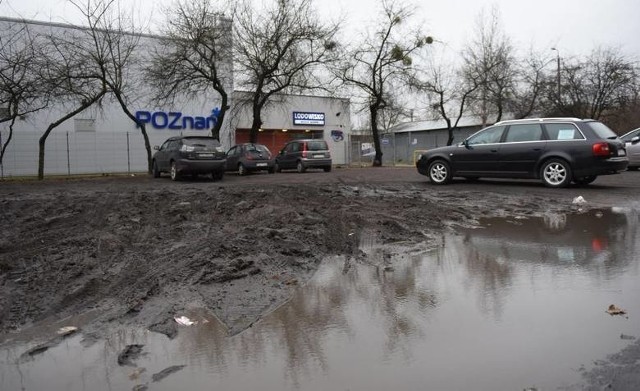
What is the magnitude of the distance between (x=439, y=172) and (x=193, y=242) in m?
8.86

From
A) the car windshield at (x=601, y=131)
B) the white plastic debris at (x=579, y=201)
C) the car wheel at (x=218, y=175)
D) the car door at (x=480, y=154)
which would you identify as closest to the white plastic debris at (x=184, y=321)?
the white plastic debris at (x=579, y=201)

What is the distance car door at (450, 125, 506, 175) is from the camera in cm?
1273

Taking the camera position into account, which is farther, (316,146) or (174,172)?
(316,146)

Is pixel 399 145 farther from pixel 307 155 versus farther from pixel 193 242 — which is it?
pixel 193 242

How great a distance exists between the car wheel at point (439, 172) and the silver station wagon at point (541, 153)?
3cm

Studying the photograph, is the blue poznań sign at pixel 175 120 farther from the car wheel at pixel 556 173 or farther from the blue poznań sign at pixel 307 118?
the car wheel at pixel 556 173

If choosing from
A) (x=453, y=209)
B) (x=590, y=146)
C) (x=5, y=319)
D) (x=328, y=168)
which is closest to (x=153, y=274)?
(x=5, y=319)

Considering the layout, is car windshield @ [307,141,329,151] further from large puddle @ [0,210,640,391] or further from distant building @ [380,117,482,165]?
large puddle @ [0,210,640,391]

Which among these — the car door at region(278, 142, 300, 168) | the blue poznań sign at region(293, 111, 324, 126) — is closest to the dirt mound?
the car door at region(278, 142, 300, 168)

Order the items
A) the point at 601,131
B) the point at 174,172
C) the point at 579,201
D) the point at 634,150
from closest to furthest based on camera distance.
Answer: the point at 579,201 < the point at 601,131 < the point at 174,172 < the point at 634,150

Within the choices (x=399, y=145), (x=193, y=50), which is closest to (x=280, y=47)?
(x=193, y=50)

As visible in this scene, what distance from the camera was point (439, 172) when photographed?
45.6ft

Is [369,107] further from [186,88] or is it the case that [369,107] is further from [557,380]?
[557,380]

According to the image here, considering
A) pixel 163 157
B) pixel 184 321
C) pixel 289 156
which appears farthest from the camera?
pixel 289 156
